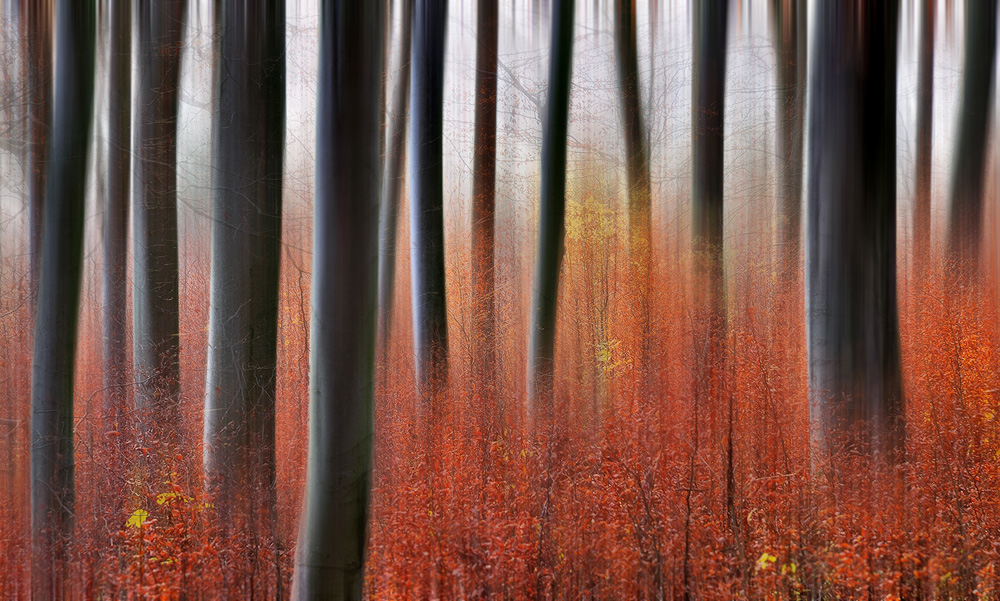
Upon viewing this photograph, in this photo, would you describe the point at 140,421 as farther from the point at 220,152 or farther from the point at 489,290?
the point at 489,290

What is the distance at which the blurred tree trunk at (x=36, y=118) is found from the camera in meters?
3.05

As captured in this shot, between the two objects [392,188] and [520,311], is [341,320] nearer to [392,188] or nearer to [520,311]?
[392,188]

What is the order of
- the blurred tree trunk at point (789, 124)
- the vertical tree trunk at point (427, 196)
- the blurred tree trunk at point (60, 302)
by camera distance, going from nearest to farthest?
1. the blurred tree trunk at point (60, 302)
2. the vertical tree trunk at point (427, 196)
3. the blurred tree trunk at point (789, 124)

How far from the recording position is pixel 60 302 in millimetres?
3055

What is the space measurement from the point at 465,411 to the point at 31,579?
7.18 ft

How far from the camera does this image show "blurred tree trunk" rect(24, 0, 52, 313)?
3053mm

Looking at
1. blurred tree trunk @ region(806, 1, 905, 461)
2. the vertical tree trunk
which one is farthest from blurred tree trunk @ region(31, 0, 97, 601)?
blurred tree trunk @ region(806, 1, 905, 461)

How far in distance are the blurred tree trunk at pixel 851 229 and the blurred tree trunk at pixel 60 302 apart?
3.62 metres

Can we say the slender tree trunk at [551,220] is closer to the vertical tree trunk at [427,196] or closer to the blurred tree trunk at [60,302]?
the vertical tree trunk at [427,196]

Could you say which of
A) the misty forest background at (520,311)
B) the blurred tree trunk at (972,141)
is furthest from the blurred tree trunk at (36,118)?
the blurred tree trunk at (972,141)

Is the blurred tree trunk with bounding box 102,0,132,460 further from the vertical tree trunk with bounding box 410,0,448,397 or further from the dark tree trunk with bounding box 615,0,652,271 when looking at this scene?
the dark tree trunk with bounding box 615,0,652,271

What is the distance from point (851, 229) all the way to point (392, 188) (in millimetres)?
2355

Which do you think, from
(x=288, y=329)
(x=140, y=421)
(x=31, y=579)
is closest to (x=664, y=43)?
(x=288, y=329)

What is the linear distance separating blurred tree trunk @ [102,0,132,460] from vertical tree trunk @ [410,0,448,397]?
1374 mm
